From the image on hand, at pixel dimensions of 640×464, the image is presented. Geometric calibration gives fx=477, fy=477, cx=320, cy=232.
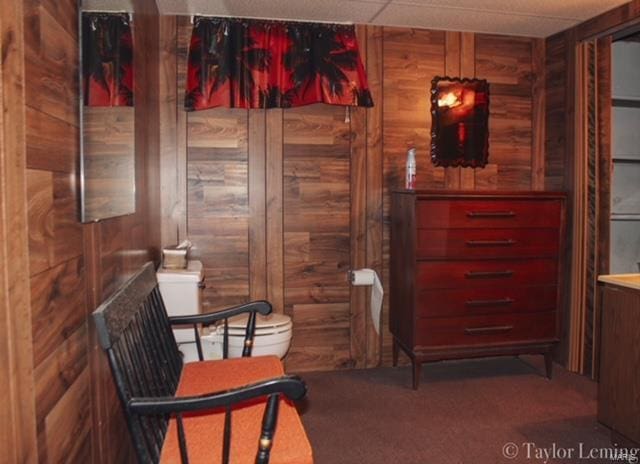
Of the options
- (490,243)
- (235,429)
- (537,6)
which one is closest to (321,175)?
(490,243)

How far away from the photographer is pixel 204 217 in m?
2.99

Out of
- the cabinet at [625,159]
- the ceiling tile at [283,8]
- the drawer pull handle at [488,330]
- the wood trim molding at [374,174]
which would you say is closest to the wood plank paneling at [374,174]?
the wood trim molding at [374,174]

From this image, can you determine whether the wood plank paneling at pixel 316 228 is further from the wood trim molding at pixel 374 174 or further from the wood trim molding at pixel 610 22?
the wood trim molding at pixel 610 22

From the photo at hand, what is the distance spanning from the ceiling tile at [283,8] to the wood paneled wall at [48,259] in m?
1.55

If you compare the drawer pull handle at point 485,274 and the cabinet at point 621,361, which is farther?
the drawer pull handle at point 485,274

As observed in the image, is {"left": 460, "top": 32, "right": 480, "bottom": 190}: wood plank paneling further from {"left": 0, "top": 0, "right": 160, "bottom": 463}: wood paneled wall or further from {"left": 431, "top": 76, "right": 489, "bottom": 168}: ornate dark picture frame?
{"left": 0, "top": 0, "right": 160, "bottom": 463}: wood paneled wall

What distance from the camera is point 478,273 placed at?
2.80 m

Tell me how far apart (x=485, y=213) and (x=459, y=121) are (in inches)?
31.1

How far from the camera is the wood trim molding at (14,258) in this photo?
0.88 metres

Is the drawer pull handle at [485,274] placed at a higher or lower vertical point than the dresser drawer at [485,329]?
higher

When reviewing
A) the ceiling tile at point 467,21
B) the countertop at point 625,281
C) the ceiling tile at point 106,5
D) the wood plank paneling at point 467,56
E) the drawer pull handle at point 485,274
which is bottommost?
the drawer pull handle at point 485,274

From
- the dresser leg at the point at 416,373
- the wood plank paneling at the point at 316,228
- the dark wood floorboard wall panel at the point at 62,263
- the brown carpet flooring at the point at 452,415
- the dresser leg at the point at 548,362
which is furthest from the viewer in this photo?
the wood plank paneling at the point at 316,228

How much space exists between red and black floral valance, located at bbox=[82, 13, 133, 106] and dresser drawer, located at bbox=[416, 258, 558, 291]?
5.83ft

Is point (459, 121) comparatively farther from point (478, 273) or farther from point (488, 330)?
point (488, 330)
